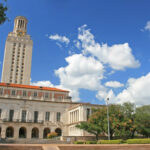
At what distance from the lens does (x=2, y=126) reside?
2506 inches

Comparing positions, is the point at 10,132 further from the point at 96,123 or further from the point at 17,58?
the point at 17,58

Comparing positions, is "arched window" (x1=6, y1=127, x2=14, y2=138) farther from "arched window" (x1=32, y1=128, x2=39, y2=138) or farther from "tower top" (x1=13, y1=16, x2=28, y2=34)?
"tower top" (x1=13, y1=16, x2=28, y2=34)

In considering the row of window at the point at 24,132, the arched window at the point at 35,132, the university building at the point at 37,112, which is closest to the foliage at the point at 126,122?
the university building at the point at 37,112

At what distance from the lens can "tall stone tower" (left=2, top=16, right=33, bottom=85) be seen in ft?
351

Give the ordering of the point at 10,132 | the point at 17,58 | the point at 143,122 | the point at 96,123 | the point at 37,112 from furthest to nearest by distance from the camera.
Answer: the point at 17,58
the point at 37,112
the point at 10,132
the point at 143,122
the point at 96,123

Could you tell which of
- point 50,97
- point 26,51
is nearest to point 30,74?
point 26,51

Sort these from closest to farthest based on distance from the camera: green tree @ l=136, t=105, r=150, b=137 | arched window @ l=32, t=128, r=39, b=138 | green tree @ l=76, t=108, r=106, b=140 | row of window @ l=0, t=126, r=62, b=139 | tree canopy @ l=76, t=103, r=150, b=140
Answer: tree canopy @ l=76, t=103, r=150, b=140 < green tree @ l=76, t=108, r=106, b=140 < green tree @ l=136, t=105, r=150, b=137 < row of window @ l=0, t=126, r=62, b=139 < arched window @ l=32, t=128, r=39, b=138

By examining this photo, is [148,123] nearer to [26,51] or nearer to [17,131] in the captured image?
[17,131]

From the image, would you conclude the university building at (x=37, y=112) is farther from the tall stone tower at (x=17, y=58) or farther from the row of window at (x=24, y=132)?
the tall stone tower at (x=17, y=58)

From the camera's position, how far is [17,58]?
364ft

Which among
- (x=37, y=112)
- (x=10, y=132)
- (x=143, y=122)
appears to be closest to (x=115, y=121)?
(x=143, y=122)

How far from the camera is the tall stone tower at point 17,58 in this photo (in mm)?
107000

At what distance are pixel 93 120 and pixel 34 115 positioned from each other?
91.3 ft

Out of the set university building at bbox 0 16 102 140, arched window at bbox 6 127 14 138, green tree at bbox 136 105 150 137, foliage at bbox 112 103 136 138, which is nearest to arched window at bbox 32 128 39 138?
university building at bbox 0 16 102 140
